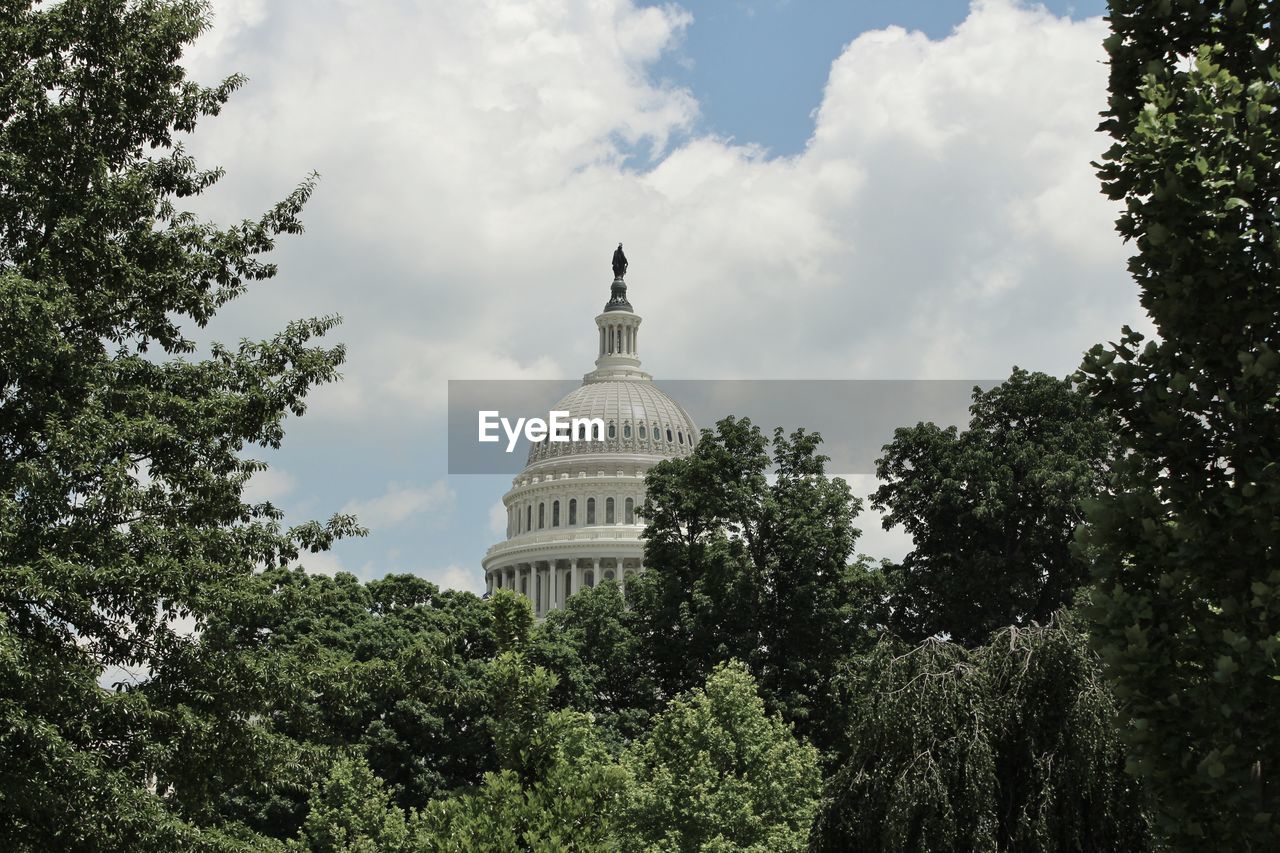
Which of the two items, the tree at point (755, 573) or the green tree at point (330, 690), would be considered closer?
the green tree at point (330, 690)

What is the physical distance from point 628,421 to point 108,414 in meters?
129

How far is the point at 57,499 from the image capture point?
59.5 ft

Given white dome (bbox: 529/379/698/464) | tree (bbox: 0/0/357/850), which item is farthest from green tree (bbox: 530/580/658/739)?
white dome (bbox: 529/379/698/464)

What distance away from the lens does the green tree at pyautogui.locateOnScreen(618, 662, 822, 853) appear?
31.4 metres

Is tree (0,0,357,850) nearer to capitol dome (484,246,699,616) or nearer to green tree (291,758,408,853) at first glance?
green tree (291,758,408,853)

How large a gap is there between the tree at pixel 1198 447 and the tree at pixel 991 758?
1051 centimetres

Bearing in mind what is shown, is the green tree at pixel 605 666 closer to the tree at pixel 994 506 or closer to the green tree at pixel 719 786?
the tree at pixel 994 506

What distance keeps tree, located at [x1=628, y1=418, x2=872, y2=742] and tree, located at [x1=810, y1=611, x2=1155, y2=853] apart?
70.9ft

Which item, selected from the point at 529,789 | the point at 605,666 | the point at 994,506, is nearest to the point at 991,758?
the point at 529,789

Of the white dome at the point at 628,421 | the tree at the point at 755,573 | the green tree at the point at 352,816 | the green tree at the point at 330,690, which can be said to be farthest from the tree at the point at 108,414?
the white dome at the point at 628,421

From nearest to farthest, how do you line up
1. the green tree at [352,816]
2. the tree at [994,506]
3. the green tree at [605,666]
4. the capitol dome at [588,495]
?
the green tree at [352,816]
the tree at [994,506]
the green tree at [605,666]
the capitol dome at [588,495]

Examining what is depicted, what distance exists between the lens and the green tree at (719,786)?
31.4 metres

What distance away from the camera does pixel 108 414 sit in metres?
19.1

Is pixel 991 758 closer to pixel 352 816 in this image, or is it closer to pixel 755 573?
pixel 352 816
